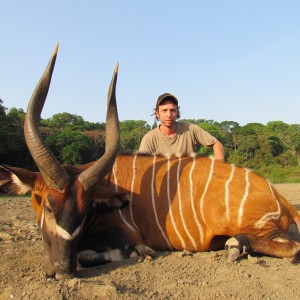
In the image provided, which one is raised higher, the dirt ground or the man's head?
the man's head

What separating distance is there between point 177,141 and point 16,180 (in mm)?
2724

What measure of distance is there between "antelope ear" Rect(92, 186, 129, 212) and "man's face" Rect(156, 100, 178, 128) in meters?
2.21

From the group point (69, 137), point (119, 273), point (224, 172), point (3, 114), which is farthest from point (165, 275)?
point (69, 137)

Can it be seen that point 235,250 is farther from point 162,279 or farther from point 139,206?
point 139,206

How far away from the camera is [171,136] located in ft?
18.2

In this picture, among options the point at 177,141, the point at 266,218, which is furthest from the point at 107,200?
the point at 177,141

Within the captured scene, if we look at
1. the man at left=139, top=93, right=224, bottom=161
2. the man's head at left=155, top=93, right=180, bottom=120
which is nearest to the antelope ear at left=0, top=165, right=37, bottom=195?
the man at left=139, top=93, right=224, bottom=161

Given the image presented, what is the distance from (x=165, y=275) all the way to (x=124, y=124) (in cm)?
7312

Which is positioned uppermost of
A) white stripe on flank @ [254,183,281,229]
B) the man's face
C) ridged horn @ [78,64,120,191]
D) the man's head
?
the man's head

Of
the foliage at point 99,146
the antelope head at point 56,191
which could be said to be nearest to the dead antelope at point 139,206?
the antelope head at point 56,191

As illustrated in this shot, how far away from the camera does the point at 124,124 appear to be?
75500 millimetres

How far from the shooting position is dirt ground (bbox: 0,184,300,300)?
7.73ft

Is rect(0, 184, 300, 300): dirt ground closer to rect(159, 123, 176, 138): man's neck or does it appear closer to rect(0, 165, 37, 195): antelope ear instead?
rect(0, 165, 37, 195): antelope ear

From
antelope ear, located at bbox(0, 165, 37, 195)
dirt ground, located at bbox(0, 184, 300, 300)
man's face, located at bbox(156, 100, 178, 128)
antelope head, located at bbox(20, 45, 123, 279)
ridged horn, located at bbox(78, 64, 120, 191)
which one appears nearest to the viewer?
dirt ground, located at bbox(0, 184, 300, 300)
